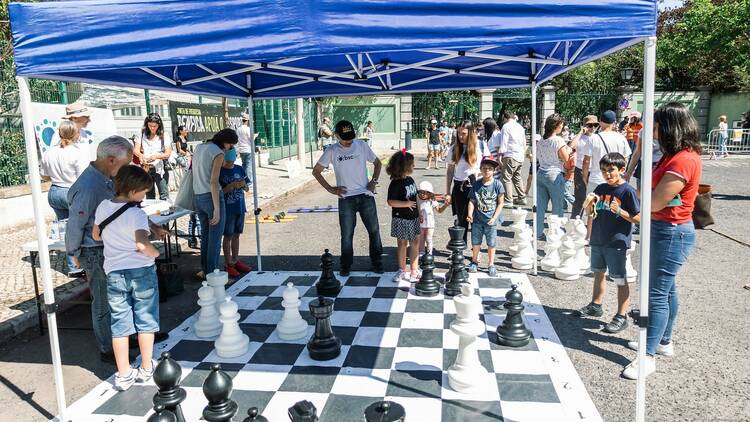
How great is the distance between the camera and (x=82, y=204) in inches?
128

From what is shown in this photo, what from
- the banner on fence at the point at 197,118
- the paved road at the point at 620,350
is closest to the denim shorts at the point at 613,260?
the paved road at the point at 620,350

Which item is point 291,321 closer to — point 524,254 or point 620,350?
point 620,350

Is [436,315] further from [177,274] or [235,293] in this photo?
[177,274]

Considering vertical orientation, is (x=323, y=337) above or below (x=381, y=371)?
above

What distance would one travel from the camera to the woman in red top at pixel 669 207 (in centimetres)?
308

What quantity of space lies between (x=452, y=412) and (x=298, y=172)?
12.8 m

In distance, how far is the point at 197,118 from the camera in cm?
1182

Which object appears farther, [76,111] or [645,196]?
[76,111]

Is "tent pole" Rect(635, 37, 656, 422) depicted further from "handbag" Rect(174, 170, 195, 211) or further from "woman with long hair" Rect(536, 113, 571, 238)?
"handbag" Rect(174, 170, 195, 211)

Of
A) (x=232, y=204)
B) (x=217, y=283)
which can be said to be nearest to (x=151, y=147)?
(x=232, y=204)

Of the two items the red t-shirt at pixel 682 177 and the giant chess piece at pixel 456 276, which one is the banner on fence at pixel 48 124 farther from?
the red t-shirt at pixel 682 177

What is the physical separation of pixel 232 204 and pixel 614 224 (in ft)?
12.2

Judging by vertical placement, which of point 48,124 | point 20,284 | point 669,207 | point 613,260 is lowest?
point 20,284

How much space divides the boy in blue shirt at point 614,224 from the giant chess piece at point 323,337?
6.79 feet
